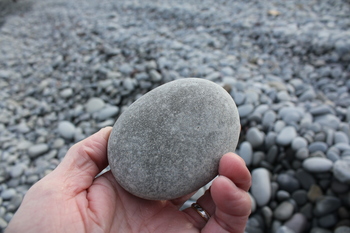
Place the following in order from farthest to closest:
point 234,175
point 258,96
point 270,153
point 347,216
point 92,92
Answer: point 92,92
point 258,96
point 270,153
point 347,216
point 234,175

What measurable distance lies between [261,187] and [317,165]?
0.44 m

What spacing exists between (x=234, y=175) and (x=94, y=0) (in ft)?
24.8

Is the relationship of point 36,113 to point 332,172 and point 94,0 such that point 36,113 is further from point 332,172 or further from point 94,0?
point 94,0

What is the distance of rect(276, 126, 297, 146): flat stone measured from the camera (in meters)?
2.22

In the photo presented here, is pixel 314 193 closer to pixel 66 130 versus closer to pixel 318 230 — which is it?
pixel 318 230

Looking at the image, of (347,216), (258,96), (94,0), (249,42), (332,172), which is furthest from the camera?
(94,0)

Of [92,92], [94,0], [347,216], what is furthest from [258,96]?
[94,0]

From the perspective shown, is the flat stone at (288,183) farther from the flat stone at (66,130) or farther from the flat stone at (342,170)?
the flat stone at (66,130)

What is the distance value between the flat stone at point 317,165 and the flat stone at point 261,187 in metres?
0.30

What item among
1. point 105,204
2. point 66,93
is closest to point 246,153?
point 105,204

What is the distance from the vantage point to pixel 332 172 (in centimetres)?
196

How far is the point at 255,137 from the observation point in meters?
2.33

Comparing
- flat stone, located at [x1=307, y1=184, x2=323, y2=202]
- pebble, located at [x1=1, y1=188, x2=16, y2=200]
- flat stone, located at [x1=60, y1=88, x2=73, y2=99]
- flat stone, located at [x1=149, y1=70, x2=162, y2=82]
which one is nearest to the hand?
flat stone, located at [x1=307, y1=184, x2=323, y2=202]

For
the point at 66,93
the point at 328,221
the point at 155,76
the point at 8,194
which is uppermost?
the point at 155,76
